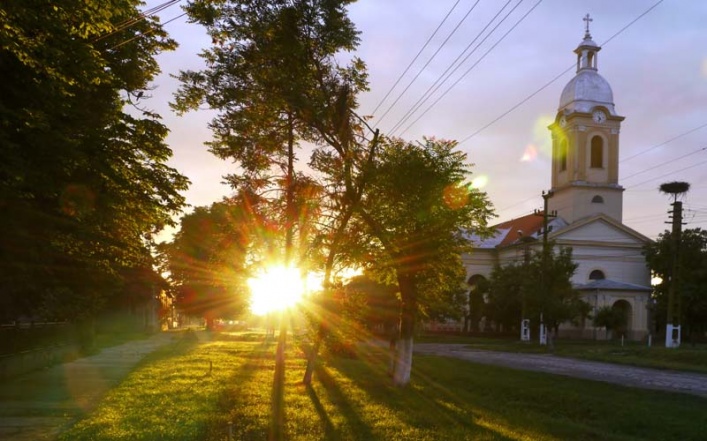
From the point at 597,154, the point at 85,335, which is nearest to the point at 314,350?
the point at 85,335

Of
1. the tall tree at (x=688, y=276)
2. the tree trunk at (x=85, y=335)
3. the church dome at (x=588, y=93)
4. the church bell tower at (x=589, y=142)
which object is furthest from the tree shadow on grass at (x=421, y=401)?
the church dome at (x=588, y=93)

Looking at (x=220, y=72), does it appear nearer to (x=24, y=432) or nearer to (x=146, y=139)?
(x=146, y=139)

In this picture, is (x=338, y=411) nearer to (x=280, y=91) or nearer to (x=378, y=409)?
(x=378, y=409)

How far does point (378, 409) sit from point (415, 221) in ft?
17.4

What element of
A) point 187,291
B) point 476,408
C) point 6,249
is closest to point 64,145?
point 6,249

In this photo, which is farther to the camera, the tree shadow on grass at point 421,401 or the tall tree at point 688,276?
the tall tree at point 688,276

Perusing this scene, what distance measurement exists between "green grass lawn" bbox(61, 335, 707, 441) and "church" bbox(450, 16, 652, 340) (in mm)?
52273

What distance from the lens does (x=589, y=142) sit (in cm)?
7669

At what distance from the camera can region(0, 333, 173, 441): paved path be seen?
1180 cm

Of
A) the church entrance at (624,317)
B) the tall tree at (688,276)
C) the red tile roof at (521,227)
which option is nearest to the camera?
the tall tree at (688,276)

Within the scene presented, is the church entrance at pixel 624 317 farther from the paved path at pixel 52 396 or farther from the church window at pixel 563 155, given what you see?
the paved path at pixel 52 396

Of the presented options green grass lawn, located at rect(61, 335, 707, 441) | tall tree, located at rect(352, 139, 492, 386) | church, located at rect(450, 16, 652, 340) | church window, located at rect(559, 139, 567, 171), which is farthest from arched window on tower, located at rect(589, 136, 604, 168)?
tall tree, located at rect(352, 139, 492, 386)

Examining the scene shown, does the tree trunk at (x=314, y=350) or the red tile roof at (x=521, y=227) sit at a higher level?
the red tile roof at (x=521, y=227)

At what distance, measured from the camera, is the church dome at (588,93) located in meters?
76.8
